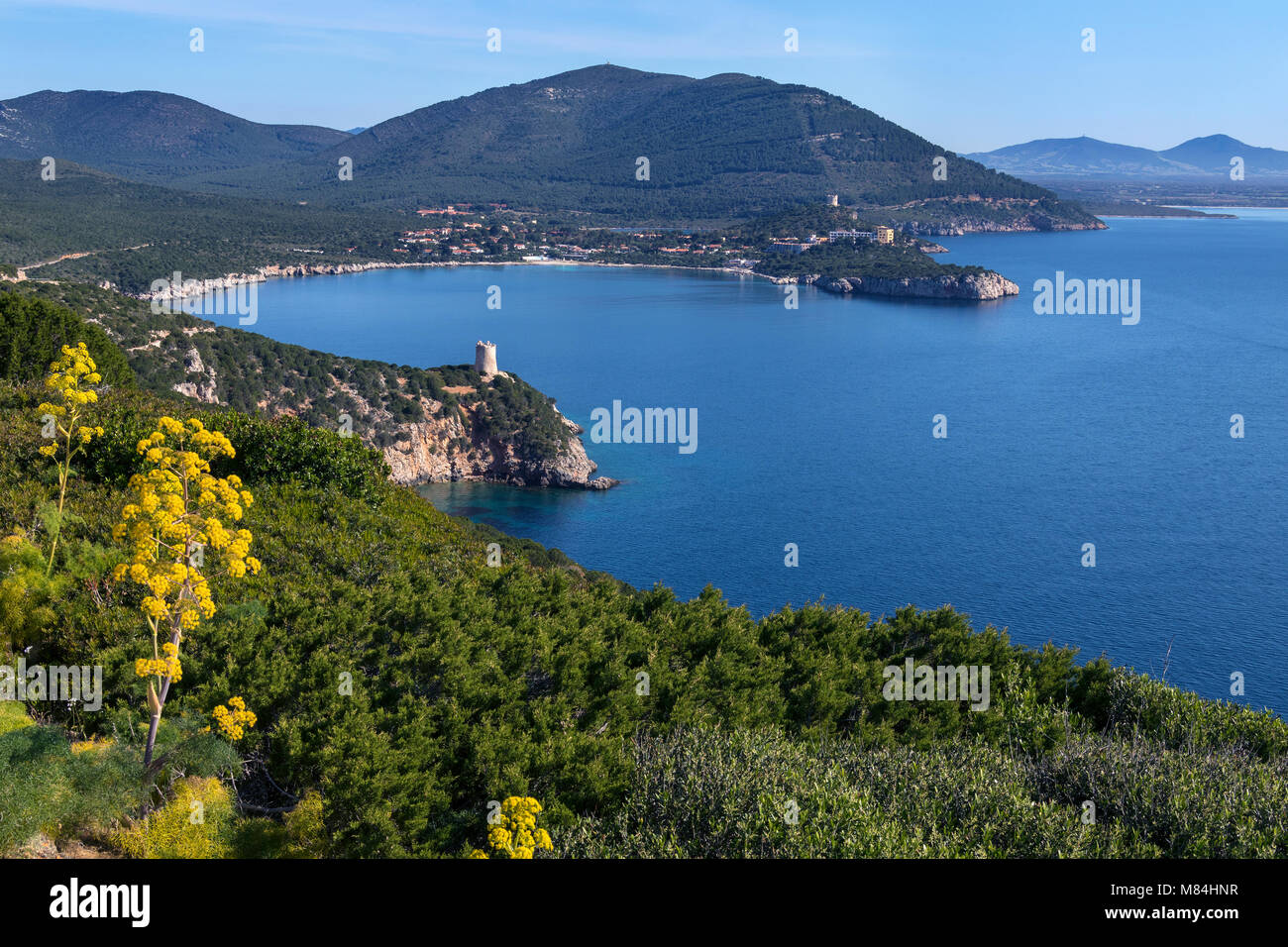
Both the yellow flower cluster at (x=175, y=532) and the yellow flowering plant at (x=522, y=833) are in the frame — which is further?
the yellow flower cluster at (x=175, y=532)

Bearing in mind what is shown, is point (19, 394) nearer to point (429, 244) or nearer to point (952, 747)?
point (952, 747)

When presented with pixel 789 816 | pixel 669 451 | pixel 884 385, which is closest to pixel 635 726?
pixel 789 816

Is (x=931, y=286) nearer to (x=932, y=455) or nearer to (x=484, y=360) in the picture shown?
(x=932, y=455)

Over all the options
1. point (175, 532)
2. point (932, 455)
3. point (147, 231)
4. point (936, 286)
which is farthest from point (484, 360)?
point (147, 231)

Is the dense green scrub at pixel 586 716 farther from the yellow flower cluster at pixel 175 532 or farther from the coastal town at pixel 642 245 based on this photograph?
the coastal town at pixel 642 245

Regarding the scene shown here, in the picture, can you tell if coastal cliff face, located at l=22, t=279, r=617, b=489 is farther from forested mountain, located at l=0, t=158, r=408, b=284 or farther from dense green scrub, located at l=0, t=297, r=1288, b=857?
forested mountain, located at l=0, t=158, r=408, b=284

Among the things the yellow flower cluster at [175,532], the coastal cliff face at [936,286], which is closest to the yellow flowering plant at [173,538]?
the yellow flower cluster at [175,532]

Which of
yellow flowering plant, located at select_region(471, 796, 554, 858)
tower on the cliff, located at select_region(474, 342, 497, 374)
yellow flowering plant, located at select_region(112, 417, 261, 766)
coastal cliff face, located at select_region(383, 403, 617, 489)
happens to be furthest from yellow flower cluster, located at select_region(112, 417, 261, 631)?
tower on the cliff, located at select_region(474, 342, 497, 374)
